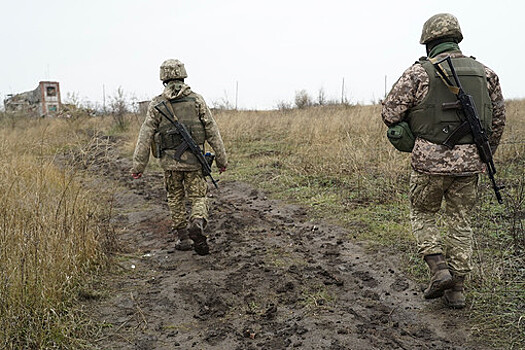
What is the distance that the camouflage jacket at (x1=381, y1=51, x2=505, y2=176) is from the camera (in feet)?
9.20

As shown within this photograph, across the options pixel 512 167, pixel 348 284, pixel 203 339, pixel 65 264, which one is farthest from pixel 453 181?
pixel 512 167

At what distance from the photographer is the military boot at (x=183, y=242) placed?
441 centimetres

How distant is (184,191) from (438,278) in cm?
273

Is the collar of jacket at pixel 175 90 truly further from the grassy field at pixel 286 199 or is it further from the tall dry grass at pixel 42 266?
the tall dry grass at pixel 42 266

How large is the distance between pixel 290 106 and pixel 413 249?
1580 cm

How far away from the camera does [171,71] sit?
4.17m

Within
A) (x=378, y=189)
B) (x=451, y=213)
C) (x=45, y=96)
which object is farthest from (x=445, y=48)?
(x=45, y=96)

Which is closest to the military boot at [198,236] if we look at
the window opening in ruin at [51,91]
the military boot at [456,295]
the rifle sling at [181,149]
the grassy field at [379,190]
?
the rifle sling at [181,149]

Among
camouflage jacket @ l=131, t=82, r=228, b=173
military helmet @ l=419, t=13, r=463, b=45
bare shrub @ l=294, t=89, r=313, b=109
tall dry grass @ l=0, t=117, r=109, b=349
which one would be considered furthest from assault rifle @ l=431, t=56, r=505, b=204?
bare shrub @ l=294, t=89, r=313, b=109

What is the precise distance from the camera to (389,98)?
118 inches

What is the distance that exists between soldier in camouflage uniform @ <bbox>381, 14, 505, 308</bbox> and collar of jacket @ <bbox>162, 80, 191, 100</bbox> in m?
2.06

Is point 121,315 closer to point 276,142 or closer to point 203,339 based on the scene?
point 203,339

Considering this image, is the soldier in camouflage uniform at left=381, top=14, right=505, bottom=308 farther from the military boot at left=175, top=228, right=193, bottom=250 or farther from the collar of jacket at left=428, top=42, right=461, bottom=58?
the military boot at left=175, top=228, right=193, bottom=250

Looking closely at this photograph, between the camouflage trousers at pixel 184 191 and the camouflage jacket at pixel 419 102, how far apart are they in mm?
2109
